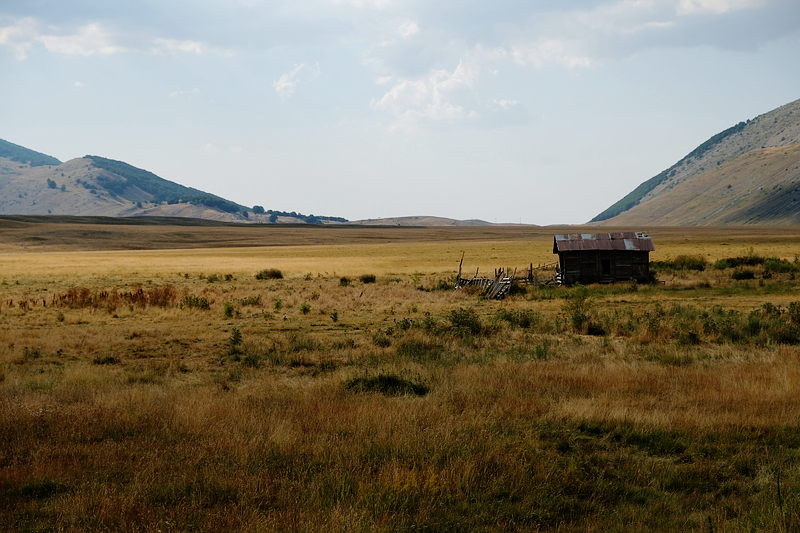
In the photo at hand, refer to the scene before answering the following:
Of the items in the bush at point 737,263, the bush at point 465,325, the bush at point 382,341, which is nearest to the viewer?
the bush at point 382,341

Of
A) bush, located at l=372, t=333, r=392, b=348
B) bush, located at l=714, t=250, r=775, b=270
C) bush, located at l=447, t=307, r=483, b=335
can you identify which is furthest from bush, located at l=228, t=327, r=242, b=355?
bush, located at l=714, t=250, r=775, b=270

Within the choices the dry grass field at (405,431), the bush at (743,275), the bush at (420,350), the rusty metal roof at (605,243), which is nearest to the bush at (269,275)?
the rusty metal roof at (605,243)

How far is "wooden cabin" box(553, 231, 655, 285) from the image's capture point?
42.8 metres

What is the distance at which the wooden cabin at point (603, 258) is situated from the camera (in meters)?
42.8

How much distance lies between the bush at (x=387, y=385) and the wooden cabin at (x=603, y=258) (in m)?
32.2

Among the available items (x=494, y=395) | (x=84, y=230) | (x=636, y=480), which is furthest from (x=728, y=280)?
(x=84, y=230)

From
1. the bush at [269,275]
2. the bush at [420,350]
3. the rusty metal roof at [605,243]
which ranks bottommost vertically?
the bush at [269,275]

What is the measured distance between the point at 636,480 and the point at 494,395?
11.8ft

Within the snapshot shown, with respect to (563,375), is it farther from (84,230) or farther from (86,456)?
(84,230)

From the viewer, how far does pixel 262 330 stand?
22.4 metres

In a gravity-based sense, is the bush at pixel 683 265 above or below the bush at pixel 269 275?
above

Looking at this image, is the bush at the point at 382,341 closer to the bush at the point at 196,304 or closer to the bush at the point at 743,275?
the bush at the point at 196,304

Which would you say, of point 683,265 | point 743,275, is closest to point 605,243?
point 743,275

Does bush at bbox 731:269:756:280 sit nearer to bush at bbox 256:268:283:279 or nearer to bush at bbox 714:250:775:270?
bush at bbox 714:250:775:270
